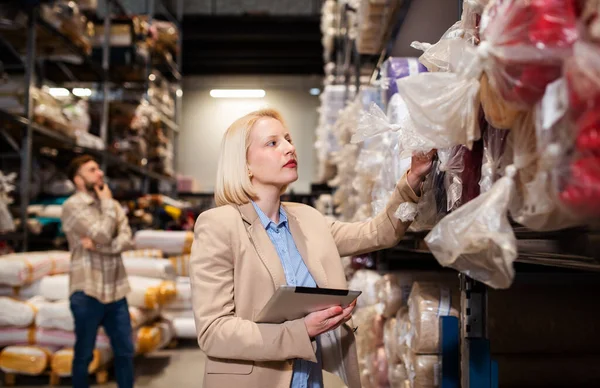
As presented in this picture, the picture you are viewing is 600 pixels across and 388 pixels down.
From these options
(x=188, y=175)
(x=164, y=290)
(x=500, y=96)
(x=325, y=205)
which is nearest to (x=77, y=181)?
(x=164, y=290)

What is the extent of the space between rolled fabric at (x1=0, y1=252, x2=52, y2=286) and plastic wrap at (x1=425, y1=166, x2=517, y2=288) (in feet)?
14.3

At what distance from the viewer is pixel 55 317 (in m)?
4.56

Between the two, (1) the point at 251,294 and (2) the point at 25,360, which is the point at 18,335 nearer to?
(2) the point at 25,360

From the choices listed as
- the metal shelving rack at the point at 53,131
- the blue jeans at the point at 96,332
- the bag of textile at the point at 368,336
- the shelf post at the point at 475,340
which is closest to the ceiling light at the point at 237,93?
the metal shelving rack at the point at 53,131

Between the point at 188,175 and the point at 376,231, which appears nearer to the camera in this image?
the point at 376,231

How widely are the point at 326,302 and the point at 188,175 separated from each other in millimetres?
10703

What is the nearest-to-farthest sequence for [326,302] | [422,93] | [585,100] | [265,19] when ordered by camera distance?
[585,100] < [422,93] < [326,302] < [265,19]

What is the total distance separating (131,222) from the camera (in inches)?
296

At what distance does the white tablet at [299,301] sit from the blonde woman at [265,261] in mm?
22

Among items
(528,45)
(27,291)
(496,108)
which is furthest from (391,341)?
(27,291)

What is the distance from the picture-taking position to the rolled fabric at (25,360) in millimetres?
4492

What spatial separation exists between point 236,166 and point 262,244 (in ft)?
0.80

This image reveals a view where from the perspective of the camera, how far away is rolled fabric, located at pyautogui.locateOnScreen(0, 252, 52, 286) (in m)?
4.57

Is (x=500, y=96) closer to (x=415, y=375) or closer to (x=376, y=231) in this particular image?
(x=376, y=231)
